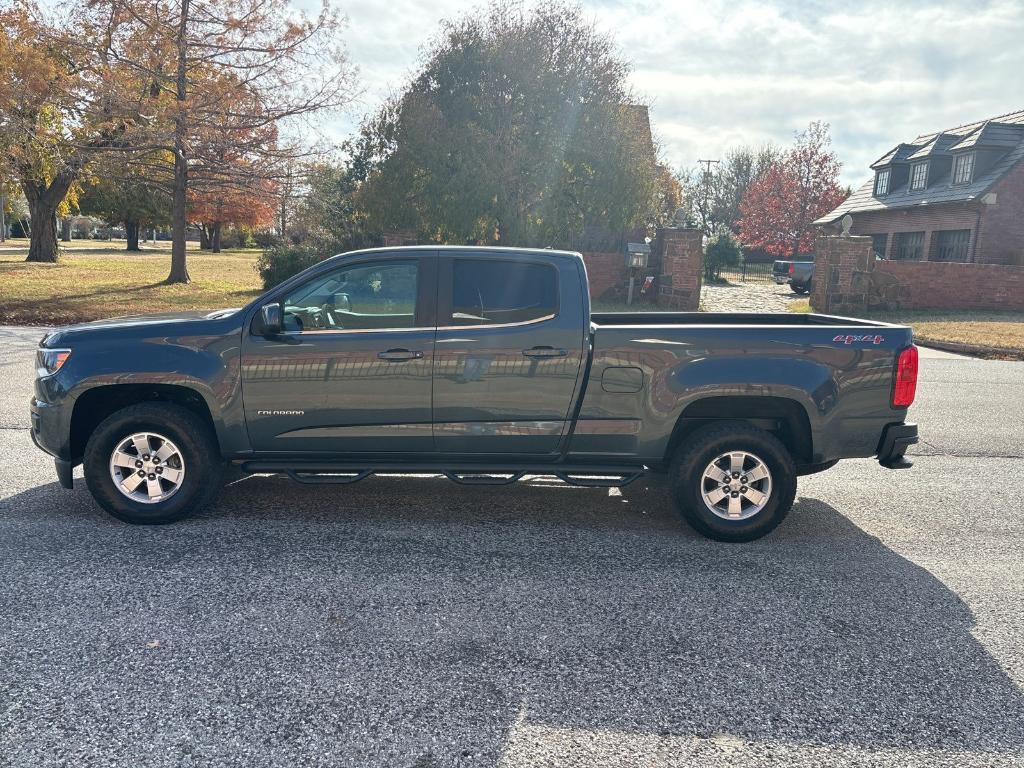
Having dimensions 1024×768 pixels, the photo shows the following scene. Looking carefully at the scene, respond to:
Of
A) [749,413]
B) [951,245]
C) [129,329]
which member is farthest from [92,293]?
[951,245]

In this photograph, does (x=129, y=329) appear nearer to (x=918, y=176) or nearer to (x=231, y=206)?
(x=918, y=176)

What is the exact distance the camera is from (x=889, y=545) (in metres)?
5.28

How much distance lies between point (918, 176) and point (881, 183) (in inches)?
99.5

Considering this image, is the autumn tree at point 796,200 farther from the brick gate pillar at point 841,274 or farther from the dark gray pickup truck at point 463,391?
the dark gray pickup truck at point 463,391


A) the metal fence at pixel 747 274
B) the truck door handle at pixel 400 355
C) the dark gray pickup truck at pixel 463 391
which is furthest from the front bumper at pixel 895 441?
the metal fence at pixel 747 274

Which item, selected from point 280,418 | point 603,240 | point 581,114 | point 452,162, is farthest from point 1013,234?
point 280,418

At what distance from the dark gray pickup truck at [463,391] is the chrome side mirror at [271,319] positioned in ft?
0.04

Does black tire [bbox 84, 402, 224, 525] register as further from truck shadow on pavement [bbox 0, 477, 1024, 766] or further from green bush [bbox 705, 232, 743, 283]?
green bush [bbox 705, 232, 743, 283]

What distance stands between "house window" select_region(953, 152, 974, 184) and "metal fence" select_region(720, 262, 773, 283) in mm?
10862

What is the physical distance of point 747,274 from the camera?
46156mm

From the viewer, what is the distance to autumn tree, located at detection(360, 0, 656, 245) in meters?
21.6

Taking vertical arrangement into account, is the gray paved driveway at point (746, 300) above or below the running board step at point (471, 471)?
above

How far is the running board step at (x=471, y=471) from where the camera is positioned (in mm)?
5211

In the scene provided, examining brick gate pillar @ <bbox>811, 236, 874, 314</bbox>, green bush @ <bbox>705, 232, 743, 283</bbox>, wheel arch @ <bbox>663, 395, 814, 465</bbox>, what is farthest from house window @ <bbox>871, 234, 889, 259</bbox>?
wheel arch @ <bbox>663, 395, 814, 465</bbox>
